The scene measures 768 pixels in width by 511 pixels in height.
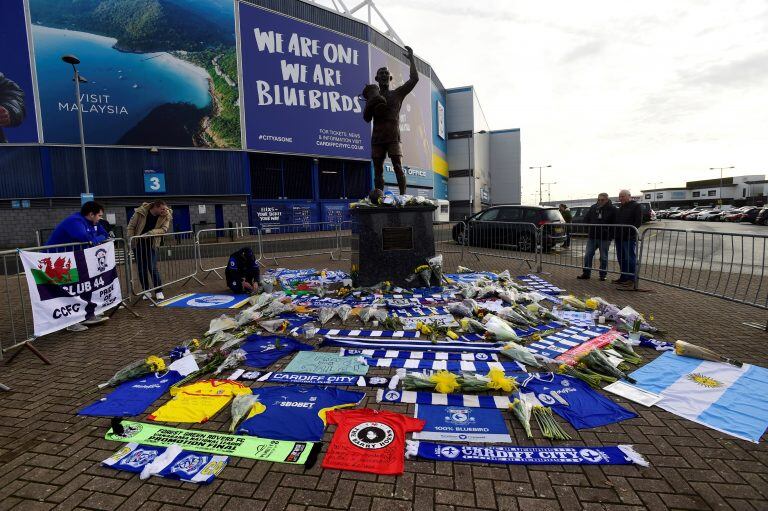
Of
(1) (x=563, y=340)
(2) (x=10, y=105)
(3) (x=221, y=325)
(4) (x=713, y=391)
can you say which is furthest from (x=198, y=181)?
(4) (x=713, y=391)

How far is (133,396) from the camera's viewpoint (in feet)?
11.4

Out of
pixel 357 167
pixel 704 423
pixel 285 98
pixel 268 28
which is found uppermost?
pixel 268 28

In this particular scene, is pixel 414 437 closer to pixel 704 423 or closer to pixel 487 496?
pixel 487 496

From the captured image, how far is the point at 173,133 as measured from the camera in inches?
804

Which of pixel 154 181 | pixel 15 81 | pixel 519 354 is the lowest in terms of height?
pixel 519 354

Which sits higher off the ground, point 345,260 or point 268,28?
point 268,28

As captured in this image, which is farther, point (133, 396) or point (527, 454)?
point (133, 396)

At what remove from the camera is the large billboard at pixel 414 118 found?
3142cm

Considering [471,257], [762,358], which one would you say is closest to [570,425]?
[762,358]

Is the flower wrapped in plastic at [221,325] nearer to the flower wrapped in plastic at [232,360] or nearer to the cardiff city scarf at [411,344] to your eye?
the flower wrapped in plastic at [232,360]

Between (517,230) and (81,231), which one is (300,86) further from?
(81,231)

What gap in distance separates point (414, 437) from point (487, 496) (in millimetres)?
666

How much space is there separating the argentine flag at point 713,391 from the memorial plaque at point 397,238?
454 cm

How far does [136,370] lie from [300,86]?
76.5ft
